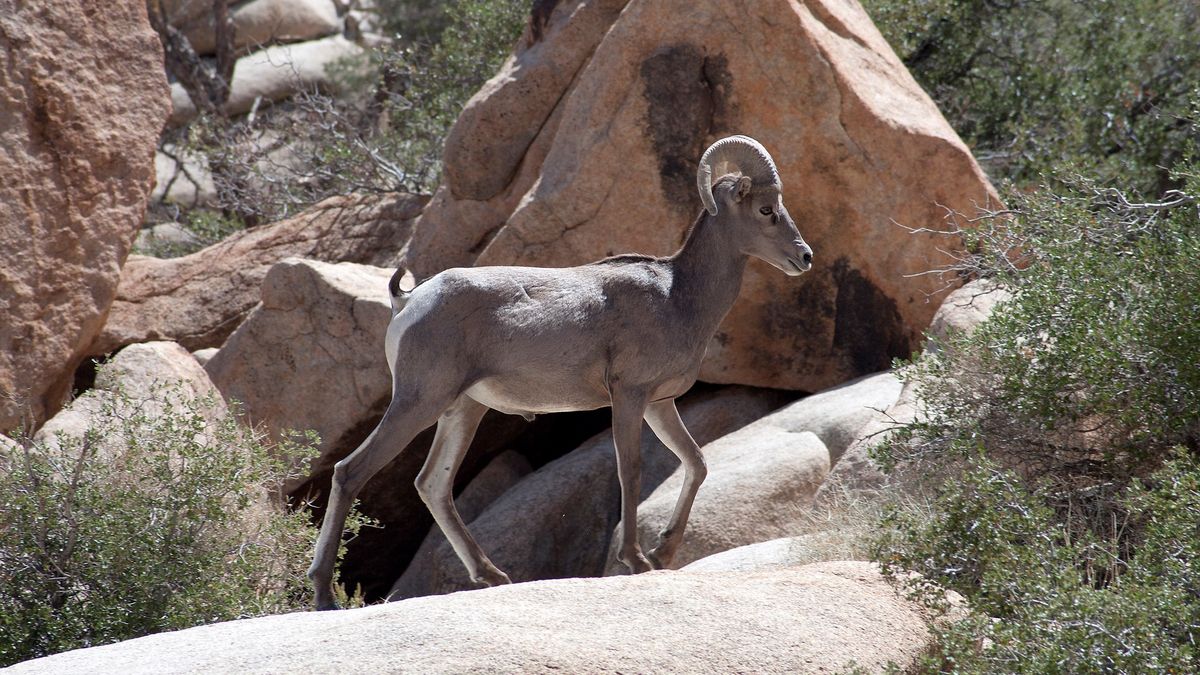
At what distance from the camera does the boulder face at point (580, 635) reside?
4.67 meters

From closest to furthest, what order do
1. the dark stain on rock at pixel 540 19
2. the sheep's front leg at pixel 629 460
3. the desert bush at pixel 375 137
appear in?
the sheep's front leg at pixel 629 460 → the dark stain on rock at pixel 540 19 → the desert bush at pixel 375 137

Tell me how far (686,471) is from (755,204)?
145 centimetres

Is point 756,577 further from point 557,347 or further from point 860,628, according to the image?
point 557,347

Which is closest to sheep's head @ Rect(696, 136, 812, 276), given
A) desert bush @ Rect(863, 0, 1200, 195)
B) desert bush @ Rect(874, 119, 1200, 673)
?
desert bush @ Rect(874, 119, 1200, 673)

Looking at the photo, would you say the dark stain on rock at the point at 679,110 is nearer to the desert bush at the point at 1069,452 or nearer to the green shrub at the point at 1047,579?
the desert bush at the point at 1069,452

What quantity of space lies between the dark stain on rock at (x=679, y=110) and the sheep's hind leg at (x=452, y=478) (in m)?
3.56

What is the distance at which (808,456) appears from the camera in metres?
8.70

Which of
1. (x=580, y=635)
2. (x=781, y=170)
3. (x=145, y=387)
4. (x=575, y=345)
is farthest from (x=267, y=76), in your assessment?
(x=580, y=635)

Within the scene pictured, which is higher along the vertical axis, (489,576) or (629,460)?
(629,460)

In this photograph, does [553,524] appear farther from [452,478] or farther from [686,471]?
[686,471]

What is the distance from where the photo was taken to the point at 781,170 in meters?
9.87

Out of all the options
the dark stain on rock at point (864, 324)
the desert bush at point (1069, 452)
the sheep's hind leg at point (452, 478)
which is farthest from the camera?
the dark stain on rock at point (864, 324)

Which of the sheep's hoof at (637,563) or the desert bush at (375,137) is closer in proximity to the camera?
the sheep's hoof at (637,563)

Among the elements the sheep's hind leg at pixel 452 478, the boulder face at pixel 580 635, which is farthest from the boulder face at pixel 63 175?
the boulder face at pixel 580 635
